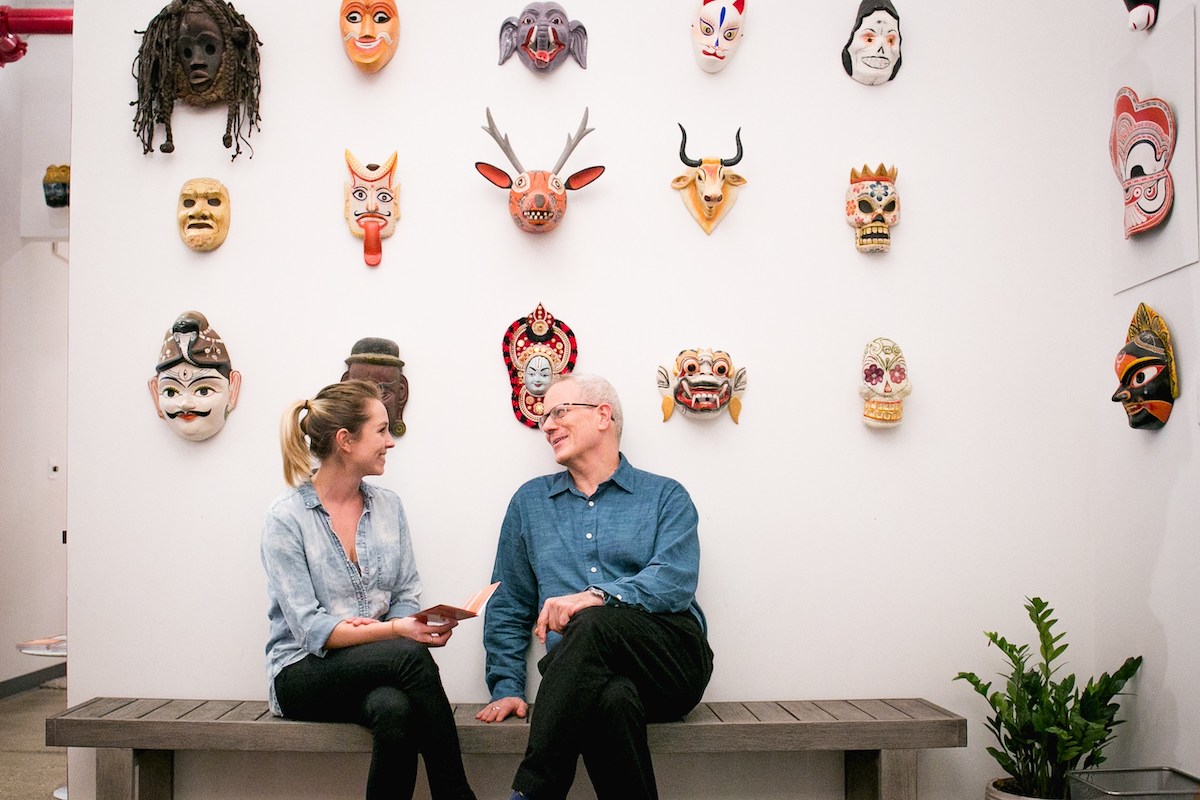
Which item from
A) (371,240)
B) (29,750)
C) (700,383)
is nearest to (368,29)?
(371,240)

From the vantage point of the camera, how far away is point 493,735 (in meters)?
2.79

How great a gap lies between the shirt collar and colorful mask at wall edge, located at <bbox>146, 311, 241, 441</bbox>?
1066mm

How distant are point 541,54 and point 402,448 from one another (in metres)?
1.31

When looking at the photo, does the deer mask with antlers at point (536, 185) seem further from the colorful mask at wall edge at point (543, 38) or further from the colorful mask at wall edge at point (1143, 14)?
the colorful mask at wall edge at point (1143, 14)

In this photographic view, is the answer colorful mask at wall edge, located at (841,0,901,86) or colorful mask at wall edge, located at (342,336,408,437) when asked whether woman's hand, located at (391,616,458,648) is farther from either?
colorful mask at wall edge, located at (841,0,901,86)

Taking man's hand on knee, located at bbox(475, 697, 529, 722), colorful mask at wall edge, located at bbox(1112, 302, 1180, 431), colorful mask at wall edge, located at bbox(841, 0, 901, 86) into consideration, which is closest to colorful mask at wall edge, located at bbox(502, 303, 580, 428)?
man's hand on knee, located at bbox(475, 697, 529, 722)

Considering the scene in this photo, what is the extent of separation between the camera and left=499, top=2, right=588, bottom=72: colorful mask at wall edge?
3.23 meters

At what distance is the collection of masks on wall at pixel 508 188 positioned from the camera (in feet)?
10.4

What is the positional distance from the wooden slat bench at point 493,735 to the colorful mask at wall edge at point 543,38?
6.61ft

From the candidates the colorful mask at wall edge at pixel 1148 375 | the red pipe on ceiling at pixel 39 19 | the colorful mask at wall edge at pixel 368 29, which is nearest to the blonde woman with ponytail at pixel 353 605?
the colorful mask at wall edge at pixel 368 29

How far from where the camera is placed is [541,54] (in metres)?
3.23

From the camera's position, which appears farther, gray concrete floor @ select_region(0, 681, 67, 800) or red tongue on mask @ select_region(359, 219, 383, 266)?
gray concrete floor @ select_region(0, 681, 67, 800)

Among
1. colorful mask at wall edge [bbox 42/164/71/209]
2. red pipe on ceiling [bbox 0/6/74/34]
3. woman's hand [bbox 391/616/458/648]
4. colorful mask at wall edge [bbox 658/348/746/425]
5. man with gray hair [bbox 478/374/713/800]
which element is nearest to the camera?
man with gray hair [bbox 478/374/713/800]

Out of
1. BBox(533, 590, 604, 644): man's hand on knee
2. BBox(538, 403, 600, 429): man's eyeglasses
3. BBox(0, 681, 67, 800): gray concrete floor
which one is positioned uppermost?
BBox(538, 403, 600, 429): man's eyeglasses
